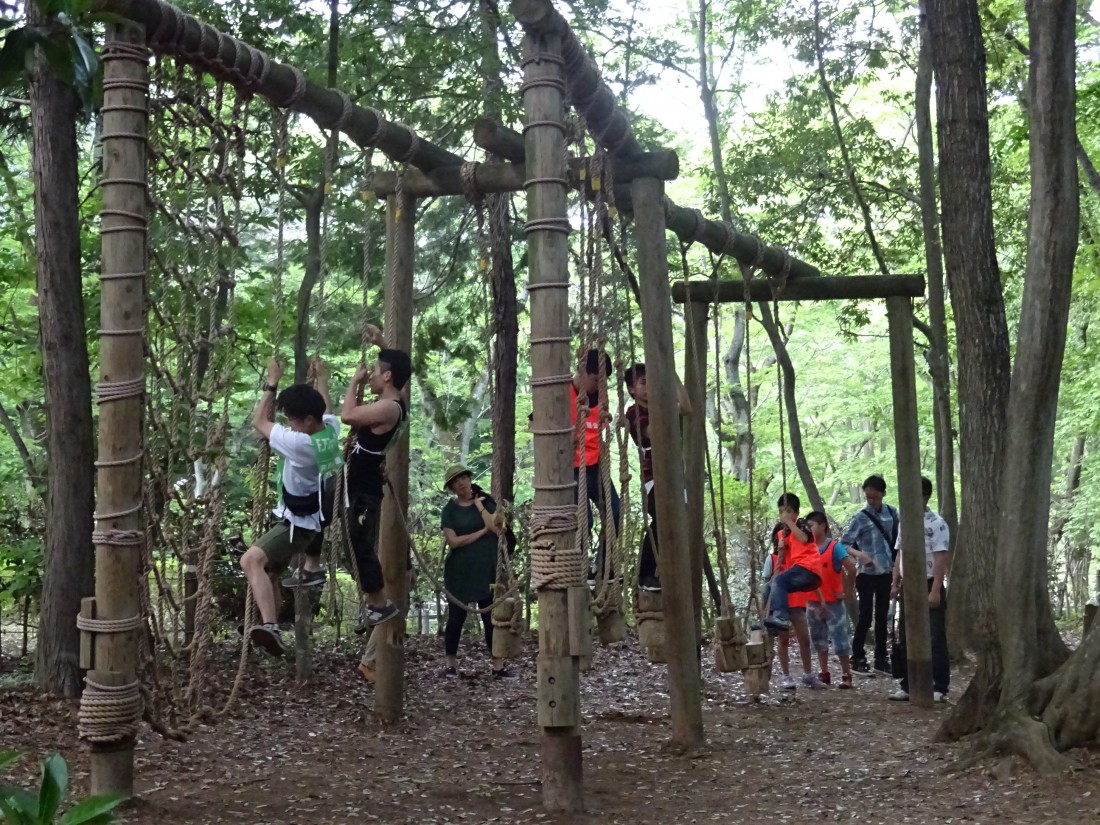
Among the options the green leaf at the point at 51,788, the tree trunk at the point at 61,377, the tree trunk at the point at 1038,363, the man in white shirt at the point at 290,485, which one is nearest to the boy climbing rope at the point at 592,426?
the man in white shirt at the point at 290,485

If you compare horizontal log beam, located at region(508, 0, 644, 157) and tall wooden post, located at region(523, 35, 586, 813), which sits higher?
horizontal log beam, located at region(508, 0, 644, 157)

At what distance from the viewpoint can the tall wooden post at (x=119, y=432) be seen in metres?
4.63

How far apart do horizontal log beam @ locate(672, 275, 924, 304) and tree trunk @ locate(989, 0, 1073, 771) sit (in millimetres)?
2329

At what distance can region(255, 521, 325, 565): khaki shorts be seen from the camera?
5.71 m

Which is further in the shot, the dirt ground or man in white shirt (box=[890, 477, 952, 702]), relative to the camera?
man in white shirt (box=[890, 477, 952, 702])

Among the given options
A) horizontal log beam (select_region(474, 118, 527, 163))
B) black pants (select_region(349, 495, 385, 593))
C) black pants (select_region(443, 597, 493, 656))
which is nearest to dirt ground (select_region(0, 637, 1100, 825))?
black pants (select_region(443, 597, 493, 656))

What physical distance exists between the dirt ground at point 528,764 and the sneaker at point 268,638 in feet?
2.12

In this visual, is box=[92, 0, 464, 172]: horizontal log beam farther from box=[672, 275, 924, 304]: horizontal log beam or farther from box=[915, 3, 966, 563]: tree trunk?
box=[915, 3, 966, 563]: tree trunk

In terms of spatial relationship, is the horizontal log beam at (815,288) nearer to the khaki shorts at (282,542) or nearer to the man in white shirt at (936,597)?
the man in white shirt at (936,597)

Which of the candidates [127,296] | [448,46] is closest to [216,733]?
[127,296]

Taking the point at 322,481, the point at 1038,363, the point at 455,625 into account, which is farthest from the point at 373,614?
the point at 1038,363

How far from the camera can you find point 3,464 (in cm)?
1237

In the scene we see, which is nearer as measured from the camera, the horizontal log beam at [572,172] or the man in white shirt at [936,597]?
the horizontal log beam at [572,172]

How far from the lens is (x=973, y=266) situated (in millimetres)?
7148
